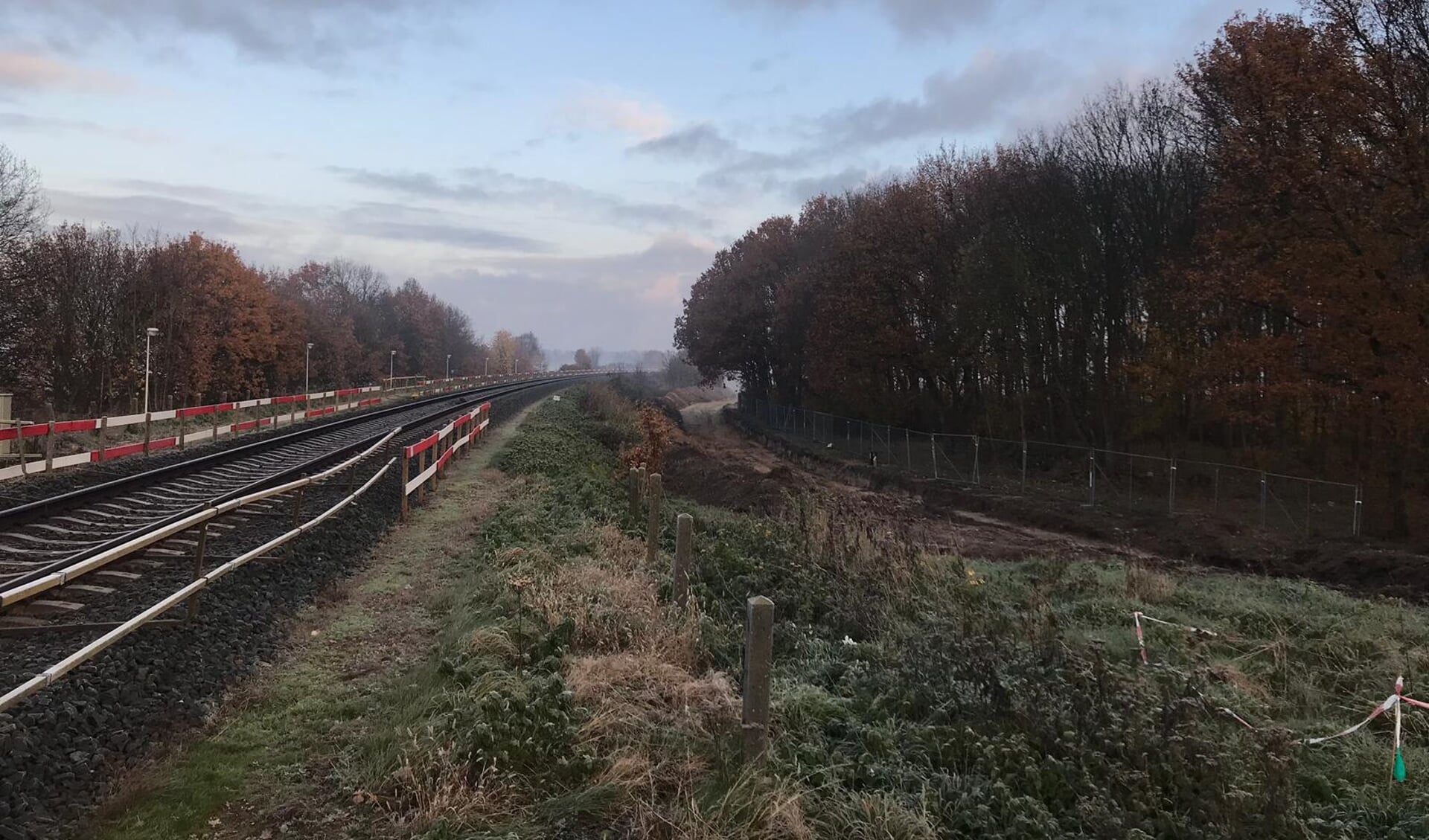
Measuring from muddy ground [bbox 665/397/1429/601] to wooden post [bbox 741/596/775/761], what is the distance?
10.0 meters

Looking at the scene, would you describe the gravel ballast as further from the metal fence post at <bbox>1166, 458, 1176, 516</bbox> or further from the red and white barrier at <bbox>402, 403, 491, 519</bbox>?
the metal fence post at <bbox>1166, 458, 1176, 516</bbox>

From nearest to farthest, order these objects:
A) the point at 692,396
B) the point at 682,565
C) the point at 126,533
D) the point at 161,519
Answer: the point at 682,565
the point at 126,533
the point at 161,519
the point at 692,396

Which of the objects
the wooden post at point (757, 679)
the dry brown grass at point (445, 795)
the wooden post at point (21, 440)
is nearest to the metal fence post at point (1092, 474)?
the wooden post at point (757, 679)

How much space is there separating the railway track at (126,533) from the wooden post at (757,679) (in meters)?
4.15

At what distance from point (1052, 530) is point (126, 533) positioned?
19470mm

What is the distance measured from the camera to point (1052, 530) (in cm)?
2134

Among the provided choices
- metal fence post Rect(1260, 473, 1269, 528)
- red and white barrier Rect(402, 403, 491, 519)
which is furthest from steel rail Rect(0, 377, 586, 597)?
metal fence post Rect(1260, 473, 1269, 528)

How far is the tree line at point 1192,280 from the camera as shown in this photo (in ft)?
60.7

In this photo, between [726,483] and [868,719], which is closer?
[868,719]

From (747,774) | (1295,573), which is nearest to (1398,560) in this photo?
(1295,573)

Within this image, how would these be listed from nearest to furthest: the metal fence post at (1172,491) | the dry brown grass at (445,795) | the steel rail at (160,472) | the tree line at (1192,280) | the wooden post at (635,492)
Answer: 1. the dry brown grass at (445,795)
2. the steel rail at (160,472)
3. the wooden post at (635,492)
4. the tree line at (1192,280)
5. the metal fence post at (1172,491)

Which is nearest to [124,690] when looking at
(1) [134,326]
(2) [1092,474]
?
(2) [1092,474]

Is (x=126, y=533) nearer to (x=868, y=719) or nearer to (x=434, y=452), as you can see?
(x=434, y=452)

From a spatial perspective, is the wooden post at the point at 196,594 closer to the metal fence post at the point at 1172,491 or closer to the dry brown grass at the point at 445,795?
the dry brown grass at the point at 445,795
